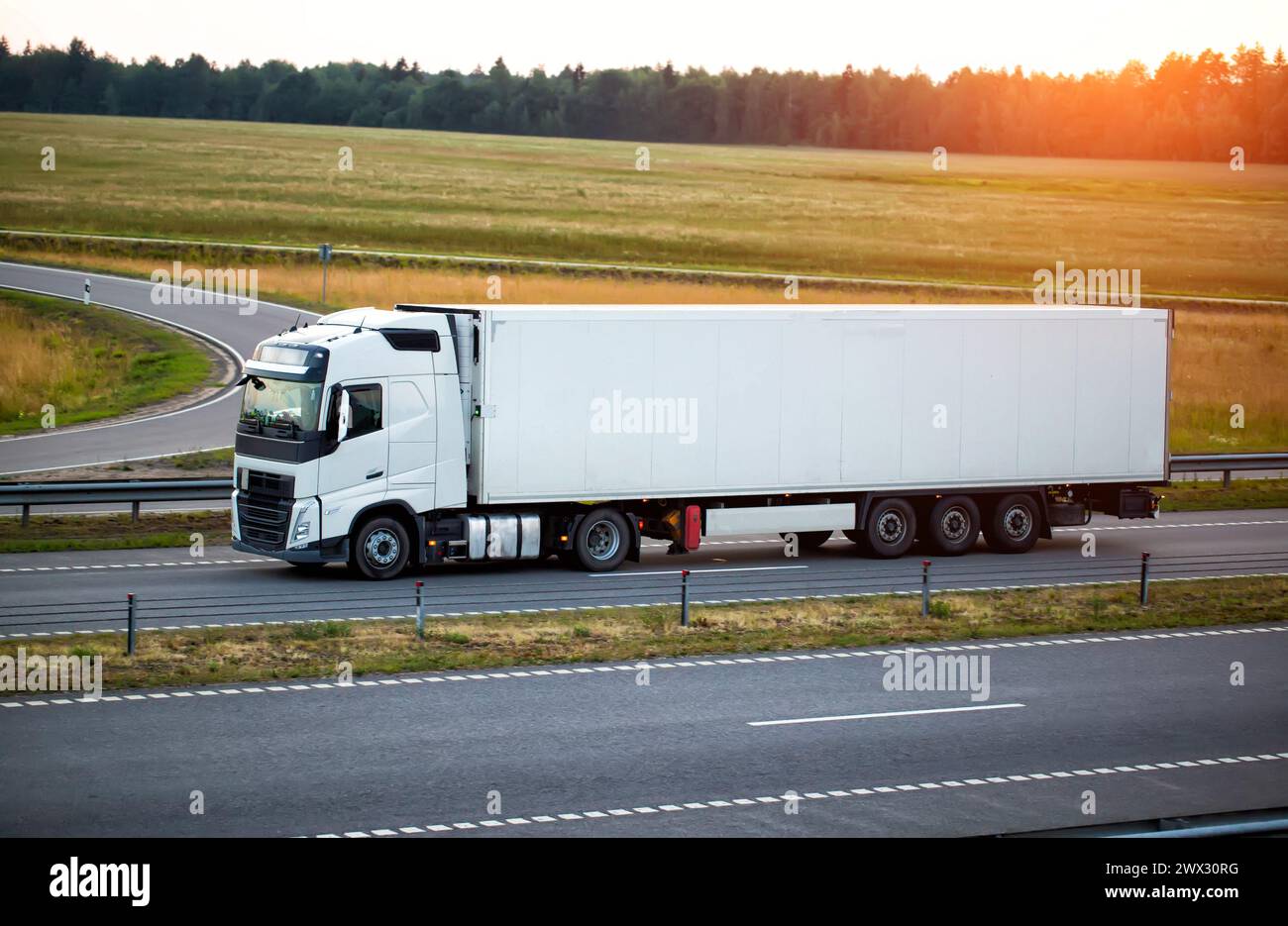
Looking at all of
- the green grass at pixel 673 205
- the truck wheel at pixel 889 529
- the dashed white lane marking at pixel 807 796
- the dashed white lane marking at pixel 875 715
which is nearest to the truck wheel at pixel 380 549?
the truck wheel at pixel 889 529

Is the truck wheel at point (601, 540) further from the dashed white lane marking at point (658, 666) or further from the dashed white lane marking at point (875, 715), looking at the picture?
the dashed white lane marking at point (875, 715)

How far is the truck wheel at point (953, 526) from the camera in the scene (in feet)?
80.2

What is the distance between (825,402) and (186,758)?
43.3 ft

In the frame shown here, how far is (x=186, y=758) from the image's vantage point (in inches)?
492

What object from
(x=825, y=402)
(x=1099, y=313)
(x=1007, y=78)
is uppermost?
(x=1007, y=78)

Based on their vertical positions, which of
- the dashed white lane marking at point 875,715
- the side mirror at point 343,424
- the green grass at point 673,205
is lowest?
the dashed white lane marking at point 875,715

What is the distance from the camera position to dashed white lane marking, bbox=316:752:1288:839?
10914mm

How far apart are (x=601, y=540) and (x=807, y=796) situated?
1082cm

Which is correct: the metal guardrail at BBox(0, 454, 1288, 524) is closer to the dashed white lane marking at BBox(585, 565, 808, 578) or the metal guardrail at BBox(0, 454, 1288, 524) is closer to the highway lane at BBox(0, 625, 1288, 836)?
the dashed white lane marking at BBox(585, 565, 808, 578)

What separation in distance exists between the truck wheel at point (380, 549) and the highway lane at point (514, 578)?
0.26 m

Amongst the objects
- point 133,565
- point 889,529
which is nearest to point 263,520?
point 133,565
